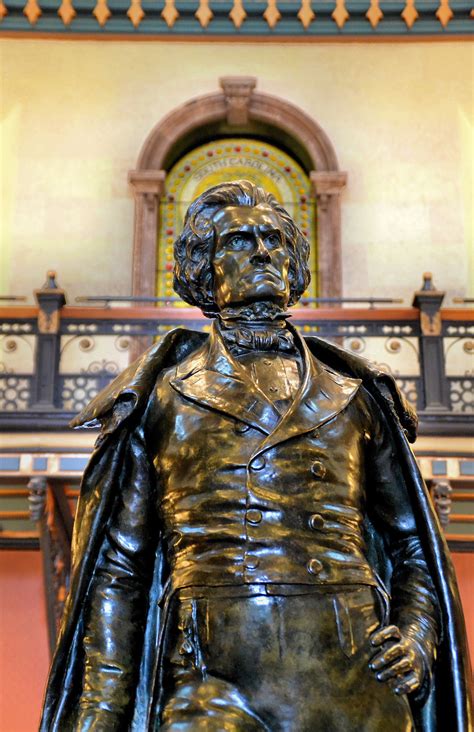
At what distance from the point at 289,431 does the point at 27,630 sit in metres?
8.95

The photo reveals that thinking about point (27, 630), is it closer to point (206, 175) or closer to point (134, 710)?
point (206, 175)

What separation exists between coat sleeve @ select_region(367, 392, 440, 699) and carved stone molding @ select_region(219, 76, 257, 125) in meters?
10.2

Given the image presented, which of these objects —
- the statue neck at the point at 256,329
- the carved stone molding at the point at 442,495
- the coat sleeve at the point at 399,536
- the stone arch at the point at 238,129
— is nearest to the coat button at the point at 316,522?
the coat sleeve at the point at 399,536

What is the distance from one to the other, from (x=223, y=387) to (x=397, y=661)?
0.64m

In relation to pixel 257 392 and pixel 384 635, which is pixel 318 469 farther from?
pixel 384 635

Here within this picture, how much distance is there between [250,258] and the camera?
2355mm

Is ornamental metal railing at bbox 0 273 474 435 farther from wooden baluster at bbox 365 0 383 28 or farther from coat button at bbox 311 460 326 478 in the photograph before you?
coat button at bbox 311 460 326 478

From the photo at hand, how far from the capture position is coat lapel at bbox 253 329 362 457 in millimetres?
2092

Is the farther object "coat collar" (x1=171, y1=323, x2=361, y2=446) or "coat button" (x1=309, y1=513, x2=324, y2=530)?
"coat collar" (x1=171, y1=323, x2=361, y2=446)

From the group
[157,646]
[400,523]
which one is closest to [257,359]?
[400,523]

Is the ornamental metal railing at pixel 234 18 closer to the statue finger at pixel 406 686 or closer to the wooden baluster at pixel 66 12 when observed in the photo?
the wooden baluster at pixel 66 12

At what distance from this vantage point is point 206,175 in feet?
40.7

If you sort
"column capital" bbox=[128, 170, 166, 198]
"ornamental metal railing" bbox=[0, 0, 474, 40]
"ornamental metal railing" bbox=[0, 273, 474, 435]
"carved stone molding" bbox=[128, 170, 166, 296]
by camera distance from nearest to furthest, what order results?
"ornamental metal railing" bbox=[0, 273, 474, 435]
"carved stone molding" bbox=[128, 170, 166, 296]
"column capital" bbox=[128, 170, 166, 198]
"ornamental metal railing" bbox=[0, 0, 474, 40]

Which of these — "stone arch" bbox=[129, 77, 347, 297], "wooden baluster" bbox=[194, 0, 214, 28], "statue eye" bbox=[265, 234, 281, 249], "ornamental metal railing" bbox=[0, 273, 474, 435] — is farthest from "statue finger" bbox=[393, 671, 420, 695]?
"wooden baluster" bbox=[194, 0, 214, 28]
